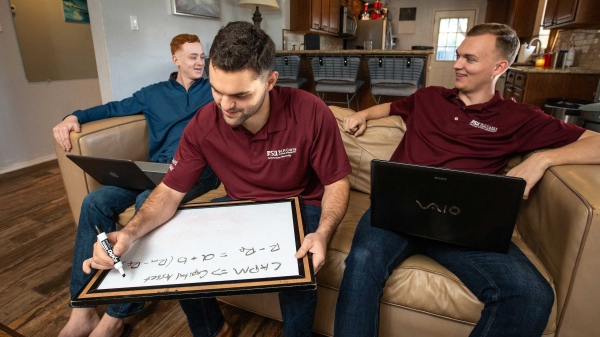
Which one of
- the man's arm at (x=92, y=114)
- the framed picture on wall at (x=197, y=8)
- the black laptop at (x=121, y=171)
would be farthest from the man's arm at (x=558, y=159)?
the framed picture on wall at (x=197, y=8)

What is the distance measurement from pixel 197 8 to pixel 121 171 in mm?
2359

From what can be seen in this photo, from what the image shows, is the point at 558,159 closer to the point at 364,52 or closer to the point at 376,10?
the point at 364,52

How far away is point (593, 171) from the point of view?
1061mm

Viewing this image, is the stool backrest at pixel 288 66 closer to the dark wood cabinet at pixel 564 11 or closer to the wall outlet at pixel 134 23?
the wall outlet at pixel 134 23

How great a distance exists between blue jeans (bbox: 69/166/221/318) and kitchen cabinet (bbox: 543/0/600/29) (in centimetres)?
363

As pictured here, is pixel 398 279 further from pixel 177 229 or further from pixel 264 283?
pixel 177 229

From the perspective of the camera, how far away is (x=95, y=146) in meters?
1.54

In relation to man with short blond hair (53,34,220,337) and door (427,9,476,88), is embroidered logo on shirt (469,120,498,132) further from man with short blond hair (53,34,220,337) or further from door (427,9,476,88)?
door (427,9,476,88)

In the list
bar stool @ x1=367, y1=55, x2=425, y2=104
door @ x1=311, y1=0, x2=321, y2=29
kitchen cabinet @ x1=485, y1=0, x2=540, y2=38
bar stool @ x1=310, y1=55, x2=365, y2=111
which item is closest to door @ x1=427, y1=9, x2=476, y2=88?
Answer: kitchen cabinet @ x1=485, y1=0, x2=540, y2=38

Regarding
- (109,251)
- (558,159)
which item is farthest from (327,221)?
(558,159)

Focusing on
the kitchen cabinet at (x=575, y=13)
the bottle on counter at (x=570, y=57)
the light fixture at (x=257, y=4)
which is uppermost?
the light fixture at (x=257, y=4)

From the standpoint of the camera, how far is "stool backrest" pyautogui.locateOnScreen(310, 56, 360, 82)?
334 cm

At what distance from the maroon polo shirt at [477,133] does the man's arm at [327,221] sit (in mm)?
438

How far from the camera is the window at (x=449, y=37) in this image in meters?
7.30
